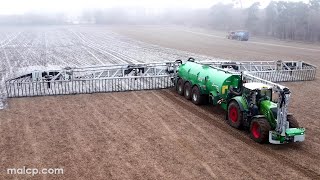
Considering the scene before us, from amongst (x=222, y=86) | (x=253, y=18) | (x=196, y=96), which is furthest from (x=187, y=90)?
(x=253, y=18)

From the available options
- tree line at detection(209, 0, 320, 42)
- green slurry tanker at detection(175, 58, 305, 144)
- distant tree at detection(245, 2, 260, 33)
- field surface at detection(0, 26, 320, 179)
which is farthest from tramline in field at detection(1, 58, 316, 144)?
distant tree at detection(245, 2, 260, 33)

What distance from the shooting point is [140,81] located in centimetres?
1892

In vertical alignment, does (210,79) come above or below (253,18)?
below

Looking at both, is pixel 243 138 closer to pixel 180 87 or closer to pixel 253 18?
pixel 180 87

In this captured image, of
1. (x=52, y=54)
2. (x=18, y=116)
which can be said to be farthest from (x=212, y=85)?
(x=52, y=54)

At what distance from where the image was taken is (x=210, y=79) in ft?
45.6

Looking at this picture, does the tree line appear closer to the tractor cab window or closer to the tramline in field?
the tramline in field

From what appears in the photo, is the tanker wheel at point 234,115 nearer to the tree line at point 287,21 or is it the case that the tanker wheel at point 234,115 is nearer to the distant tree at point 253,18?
the tree line at point 287,21

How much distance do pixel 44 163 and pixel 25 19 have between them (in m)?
89.8

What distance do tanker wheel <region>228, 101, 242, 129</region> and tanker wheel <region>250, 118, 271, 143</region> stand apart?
0.68 meters

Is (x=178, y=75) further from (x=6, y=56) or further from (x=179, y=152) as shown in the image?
(x=6, y=56)

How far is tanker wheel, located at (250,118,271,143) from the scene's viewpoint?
10.3 meters

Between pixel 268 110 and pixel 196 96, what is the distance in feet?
14.9

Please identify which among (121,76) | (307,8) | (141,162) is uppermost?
(307,8)
